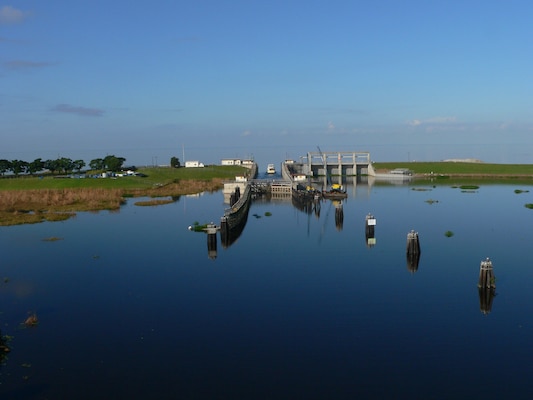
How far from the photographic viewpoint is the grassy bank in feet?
286

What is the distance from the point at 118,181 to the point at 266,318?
369 ft

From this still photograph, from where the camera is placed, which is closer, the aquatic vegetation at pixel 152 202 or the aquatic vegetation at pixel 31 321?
the aquatic vegetation at pixel 31 321

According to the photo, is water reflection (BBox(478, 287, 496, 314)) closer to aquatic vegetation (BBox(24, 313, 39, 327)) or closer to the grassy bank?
aquatic vegetation (BBox(24, 313, 39, 327))

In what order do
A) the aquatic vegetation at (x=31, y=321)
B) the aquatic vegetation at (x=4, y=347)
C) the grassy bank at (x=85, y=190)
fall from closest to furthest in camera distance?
1. the aquatic vegetation at (x=4, y=347)
2. the aquatic vegetation at (x=31, y=321)
3. the grassy bank at (x=85, y=190)

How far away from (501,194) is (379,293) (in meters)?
93.9

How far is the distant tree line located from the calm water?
4323 inches


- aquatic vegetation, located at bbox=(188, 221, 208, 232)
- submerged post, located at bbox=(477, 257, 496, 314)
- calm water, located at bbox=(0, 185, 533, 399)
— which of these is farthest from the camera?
aquatic vegetation, located at bbox=(188, 221, 208, 232)

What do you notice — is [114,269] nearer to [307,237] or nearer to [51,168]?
[307,237]

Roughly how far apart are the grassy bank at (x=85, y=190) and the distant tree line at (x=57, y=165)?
56.1ft

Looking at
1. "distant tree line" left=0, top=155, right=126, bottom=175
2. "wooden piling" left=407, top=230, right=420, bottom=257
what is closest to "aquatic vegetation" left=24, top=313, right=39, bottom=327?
"wooden piling" left=407, top=230, right=420, bottom=257

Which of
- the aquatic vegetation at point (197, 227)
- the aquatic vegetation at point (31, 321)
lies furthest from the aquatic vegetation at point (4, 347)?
the aquatic vegetation at point (197, 227)

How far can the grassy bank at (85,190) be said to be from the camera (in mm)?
87188

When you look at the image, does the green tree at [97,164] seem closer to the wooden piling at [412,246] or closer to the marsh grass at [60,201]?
the marsh grass at [60,201]

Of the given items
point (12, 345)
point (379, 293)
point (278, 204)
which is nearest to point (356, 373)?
point (379, 293)
